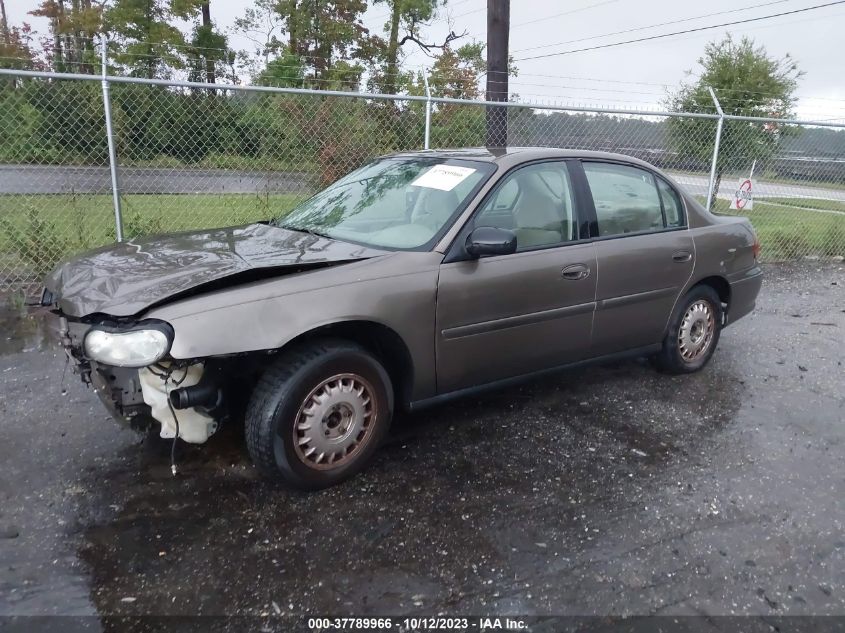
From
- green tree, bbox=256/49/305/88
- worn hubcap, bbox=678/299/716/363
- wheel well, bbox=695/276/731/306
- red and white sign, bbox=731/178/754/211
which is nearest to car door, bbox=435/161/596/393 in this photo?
worn hubcap, bbox=678/299/716/363

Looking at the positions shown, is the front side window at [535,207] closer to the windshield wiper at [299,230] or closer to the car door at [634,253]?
the car door at [634,253]

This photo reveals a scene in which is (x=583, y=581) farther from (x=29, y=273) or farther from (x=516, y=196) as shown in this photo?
(x=29, y=273)

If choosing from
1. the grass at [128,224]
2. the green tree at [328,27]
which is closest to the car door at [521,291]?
the grass at [128,224]

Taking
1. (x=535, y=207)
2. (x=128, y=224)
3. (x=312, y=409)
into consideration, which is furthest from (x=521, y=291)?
(x=128, y=224)

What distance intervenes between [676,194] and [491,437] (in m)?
2.29

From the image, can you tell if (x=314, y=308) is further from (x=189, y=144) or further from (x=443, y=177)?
(x=189, y=144)

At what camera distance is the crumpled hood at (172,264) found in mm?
2805

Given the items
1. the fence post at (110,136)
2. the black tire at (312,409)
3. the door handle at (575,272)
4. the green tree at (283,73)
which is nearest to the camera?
the black tire at (312,409)

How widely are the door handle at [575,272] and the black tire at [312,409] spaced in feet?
4.26

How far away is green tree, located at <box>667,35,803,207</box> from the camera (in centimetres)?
1106

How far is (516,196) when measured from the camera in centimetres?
377

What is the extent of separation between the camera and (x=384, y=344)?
330 cm

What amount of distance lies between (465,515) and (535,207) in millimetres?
1862

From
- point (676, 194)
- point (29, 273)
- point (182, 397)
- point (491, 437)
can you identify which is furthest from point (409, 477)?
point (29, 273)
